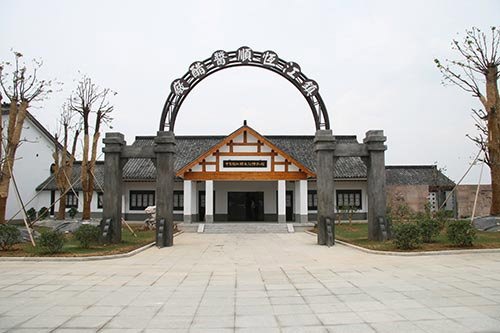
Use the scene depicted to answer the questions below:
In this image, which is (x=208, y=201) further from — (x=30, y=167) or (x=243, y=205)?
(x=30, y=167)

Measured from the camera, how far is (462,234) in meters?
11.5

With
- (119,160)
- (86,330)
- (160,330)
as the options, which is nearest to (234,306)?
(160,330)

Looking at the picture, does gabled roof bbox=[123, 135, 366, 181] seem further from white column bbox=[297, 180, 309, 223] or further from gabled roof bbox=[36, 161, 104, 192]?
white column bbox=[297, 180, 309, 223]

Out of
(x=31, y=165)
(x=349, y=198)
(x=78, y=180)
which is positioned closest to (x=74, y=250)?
(x=78, y=180)

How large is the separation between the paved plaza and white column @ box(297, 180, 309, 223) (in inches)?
480

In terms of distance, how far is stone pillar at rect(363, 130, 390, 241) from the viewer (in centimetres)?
1426

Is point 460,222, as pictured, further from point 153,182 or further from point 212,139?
point 212,139

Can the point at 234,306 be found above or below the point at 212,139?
below

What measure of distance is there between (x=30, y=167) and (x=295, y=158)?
18475 mm

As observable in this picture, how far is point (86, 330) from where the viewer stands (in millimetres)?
4922

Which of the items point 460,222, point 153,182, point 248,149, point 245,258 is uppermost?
point 248,149

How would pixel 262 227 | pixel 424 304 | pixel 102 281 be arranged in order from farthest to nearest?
1. pixel 262 227
2. pixel 102 281
3. pixel 424 304

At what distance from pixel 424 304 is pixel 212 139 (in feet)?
84.3

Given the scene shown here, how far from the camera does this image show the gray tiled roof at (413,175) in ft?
92.8
